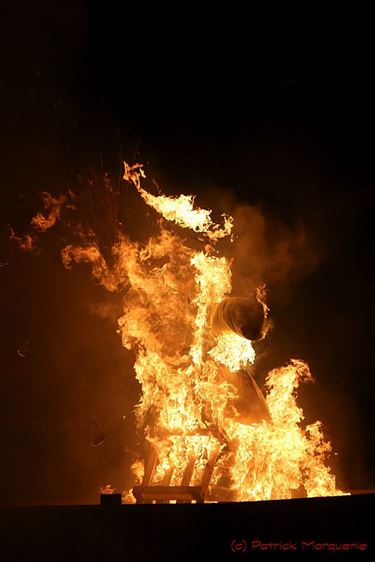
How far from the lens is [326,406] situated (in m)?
12.5

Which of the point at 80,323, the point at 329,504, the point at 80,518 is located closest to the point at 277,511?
the point at 329,504

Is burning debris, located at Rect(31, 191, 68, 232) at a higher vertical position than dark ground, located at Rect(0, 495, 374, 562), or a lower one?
higher

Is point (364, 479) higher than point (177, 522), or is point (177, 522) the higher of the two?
point (364, 479)

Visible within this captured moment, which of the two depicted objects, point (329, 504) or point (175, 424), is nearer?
point (329, 504)

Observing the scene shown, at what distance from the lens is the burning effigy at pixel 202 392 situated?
8.45 meters

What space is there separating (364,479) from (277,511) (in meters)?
6.64

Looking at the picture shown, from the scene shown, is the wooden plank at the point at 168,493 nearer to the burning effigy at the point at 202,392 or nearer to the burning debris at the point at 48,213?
the burning effigy at the point at 202,392

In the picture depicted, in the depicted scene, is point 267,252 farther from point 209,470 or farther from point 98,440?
point 209,470

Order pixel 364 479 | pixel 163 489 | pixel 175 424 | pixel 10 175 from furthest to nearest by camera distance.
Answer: pixel 364 479 < pixel 10 175 < pixel 175 424 < pixel 163 489

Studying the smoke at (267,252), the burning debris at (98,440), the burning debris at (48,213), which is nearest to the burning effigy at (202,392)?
the burning debris at (98,440)

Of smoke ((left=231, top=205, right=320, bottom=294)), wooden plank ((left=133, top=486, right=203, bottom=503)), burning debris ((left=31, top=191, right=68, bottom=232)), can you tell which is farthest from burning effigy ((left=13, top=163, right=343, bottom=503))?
smoke ((left=231, top=205, right=320, bottom=294))

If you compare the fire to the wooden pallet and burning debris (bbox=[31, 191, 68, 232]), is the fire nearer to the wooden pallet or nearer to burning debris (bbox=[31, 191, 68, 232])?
the wooden pallet

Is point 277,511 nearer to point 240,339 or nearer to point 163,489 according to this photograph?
point 163,489

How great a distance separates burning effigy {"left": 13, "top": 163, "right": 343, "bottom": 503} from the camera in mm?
8445
